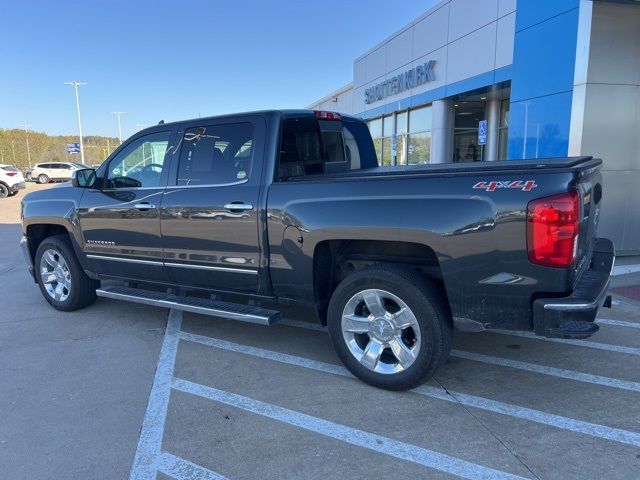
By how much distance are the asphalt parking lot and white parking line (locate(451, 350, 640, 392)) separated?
0.02 m

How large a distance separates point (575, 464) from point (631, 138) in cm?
708

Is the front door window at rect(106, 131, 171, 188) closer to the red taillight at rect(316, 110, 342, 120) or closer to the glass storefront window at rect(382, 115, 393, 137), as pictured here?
the red taillight at rect(316, 110, 342, 120)

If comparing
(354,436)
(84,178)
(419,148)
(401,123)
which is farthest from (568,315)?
(401,123)

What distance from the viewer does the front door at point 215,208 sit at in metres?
4.07

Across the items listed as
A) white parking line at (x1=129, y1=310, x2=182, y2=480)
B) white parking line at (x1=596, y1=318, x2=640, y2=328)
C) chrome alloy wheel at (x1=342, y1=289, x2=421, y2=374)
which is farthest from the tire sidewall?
white parking line at (x1=596, y1=318, x2=640, y2=328)

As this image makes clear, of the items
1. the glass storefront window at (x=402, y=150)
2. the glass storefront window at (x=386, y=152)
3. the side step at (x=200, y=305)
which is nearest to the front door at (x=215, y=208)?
the side step at (x=200, y=305)

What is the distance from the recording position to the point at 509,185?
9.78ft

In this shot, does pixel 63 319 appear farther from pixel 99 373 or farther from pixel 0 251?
pixel 0 251

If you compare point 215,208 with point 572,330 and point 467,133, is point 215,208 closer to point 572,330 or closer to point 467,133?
point 572,330

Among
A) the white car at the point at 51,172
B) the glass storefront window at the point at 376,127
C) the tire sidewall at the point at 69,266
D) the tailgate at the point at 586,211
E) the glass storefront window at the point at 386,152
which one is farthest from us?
the white car at the point at 51,172

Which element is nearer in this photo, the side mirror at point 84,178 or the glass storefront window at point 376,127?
the side mirror at point 84,178

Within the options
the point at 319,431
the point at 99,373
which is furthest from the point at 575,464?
the point at 99,373

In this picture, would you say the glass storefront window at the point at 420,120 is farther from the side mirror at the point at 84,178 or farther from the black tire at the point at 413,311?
the black tire at the point at 413,311

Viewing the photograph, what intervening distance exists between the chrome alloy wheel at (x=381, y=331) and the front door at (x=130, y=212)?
6.60ft
